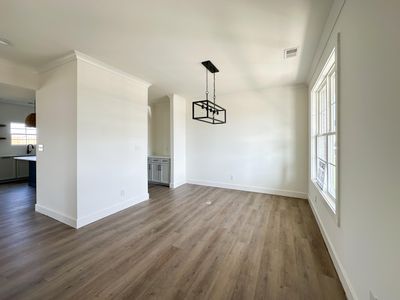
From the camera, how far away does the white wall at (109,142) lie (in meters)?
3.01

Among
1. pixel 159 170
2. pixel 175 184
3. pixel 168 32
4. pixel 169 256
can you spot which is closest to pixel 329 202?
pixel 169 256

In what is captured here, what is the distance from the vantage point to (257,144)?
4941mm

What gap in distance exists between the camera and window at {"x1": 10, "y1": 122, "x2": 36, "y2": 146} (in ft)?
20.4

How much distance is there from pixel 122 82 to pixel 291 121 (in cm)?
388

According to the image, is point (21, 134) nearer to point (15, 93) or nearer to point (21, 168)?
point (21, 168)

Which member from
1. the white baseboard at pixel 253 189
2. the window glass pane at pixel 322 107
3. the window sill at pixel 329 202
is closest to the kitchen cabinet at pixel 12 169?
the white baseboard at pixel 253 189

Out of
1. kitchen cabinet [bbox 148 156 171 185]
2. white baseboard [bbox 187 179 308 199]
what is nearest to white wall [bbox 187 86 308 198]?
white baseboard [bbox 187 179 308 199]

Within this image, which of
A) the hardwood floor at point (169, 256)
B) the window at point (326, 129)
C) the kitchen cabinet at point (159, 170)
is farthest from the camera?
the kitchen cabinet at point (159, 170)

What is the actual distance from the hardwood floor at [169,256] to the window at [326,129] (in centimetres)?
74

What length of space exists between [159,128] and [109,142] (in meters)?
3.11

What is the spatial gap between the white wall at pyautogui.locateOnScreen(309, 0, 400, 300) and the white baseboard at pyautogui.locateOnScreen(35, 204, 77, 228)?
139 inches

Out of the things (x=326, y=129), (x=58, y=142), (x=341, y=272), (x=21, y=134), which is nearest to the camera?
(x=341, y=272)

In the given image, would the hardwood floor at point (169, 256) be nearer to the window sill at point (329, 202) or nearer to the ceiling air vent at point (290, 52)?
the window sill at point (329, 202)

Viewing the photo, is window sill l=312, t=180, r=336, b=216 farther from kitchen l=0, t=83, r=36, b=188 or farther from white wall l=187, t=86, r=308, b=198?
kitchen l=0, t=83, r=36, b=188
